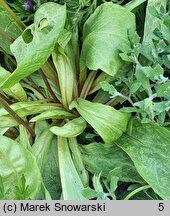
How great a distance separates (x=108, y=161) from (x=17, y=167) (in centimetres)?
18

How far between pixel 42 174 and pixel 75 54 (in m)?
0.26

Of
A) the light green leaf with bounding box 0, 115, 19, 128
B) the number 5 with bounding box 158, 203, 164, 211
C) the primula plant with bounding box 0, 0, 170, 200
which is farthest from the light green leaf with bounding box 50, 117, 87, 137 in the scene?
the number 5 with bounding box 158, 203, 164, 211

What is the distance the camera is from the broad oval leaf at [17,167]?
3.28 feet

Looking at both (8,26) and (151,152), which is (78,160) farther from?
(8,26)

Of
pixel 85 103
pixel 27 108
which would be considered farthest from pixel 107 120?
pixel 27 108

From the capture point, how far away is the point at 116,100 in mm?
1081

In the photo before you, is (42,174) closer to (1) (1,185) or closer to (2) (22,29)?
(1) (1,185)

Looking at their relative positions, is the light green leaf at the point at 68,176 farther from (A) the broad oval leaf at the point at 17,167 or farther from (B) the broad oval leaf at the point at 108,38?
(B) the broad oval leaf at the point at 108,38

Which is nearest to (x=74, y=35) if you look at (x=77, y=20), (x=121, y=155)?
(x=77, y=20)

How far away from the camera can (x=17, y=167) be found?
1.01 meters

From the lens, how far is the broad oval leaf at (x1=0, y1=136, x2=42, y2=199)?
100 centimetres

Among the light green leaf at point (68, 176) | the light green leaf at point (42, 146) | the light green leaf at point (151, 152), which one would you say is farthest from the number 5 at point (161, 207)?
the light green leaf at point (42, 146)

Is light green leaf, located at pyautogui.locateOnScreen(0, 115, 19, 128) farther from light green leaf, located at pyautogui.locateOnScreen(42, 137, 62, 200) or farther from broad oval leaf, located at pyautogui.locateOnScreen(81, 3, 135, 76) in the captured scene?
broad oval leaf, located at pyautogui.locateOnScreen(81, 3, 135, 76)

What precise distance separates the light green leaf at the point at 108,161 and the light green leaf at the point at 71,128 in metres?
0.05
